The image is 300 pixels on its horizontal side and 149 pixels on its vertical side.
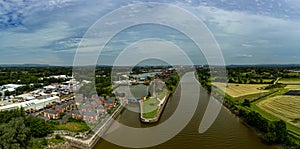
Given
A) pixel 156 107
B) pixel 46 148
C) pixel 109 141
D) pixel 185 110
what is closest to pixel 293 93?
pixel 185 110

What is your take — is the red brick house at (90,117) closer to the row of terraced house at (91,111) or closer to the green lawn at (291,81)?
the row of terraced house at (91,111)

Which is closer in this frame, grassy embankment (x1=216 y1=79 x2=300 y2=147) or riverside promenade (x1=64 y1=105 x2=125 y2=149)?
riverside promenade (x1=64 y1=105 x2=125 y2=149)

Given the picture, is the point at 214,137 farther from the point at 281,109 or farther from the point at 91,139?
the point at 281,109

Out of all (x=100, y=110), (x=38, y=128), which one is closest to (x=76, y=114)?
(x=100, y=110)

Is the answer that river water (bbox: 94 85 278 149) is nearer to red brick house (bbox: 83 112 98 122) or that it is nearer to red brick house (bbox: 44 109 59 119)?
red brick house (bbox: 83 112 98 122)

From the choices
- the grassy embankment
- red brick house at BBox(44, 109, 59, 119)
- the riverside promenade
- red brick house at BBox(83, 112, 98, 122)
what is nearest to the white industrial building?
red brick house at BBox(44, 109, 59, 119)

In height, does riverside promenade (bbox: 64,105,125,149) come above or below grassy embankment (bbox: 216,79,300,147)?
below

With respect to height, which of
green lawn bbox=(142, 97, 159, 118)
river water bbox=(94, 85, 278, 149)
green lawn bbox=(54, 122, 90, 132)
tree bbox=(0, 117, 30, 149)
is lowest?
river water bbox=(94, 85, 278, 149)

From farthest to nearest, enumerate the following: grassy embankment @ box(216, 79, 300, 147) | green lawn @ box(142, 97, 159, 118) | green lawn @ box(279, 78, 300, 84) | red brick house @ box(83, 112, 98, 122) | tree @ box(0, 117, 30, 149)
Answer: green lawn @ box(279, 78, 300, 84) → green lawn @ box(142, 97, 159, 118) → red brick house @ box(83, 112, 98, 122) → grassy embankment @ box(216, 79, 300, 147) → tree @ box(0, 117, 30, 149)
